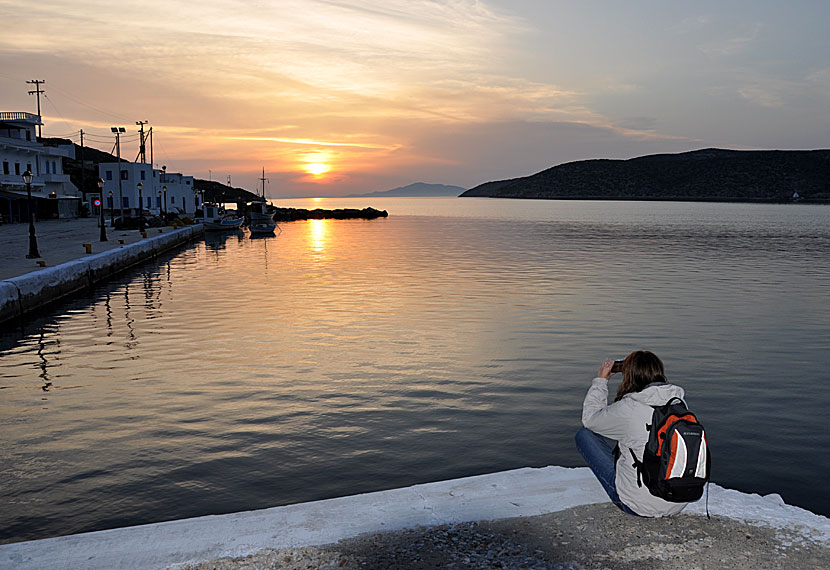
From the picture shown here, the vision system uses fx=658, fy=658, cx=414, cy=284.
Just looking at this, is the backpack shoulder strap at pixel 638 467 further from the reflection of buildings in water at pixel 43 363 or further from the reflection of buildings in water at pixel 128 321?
the reflection of buildings in water at pixel 128 321

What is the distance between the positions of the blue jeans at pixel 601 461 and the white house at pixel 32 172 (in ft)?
212

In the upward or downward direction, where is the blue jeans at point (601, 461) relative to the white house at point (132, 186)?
downward

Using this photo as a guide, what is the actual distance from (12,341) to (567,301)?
1788 cm

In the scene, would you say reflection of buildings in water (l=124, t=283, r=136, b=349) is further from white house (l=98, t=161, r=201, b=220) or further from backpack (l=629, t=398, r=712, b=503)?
white house (l=98, t=161, r=201, b=220)

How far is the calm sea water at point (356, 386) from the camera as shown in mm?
8805

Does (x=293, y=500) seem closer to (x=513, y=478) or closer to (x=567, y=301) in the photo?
(x=513, y=478)

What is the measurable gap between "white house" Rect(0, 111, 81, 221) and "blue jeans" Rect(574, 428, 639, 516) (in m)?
64.6

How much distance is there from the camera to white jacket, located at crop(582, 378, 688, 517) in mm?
5207

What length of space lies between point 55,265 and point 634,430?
91.5 ft

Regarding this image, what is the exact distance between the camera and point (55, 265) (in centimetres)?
2748

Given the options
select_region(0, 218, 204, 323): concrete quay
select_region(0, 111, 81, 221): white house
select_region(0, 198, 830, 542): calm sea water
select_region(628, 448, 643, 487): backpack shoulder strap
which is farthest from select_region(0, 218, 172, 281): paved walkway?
select_region(628, 448, 643, 487): backpack shoulder strap

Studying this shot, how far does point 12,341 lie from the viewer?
18062mm

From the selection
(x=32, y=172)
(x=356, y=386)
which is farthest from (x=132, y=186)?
(x=356, y=386)

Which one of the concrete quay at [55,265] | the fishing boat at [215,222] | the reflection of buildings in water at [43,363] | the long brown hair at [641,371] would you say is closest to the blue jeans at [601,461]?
the long brown hair at [641,371]
